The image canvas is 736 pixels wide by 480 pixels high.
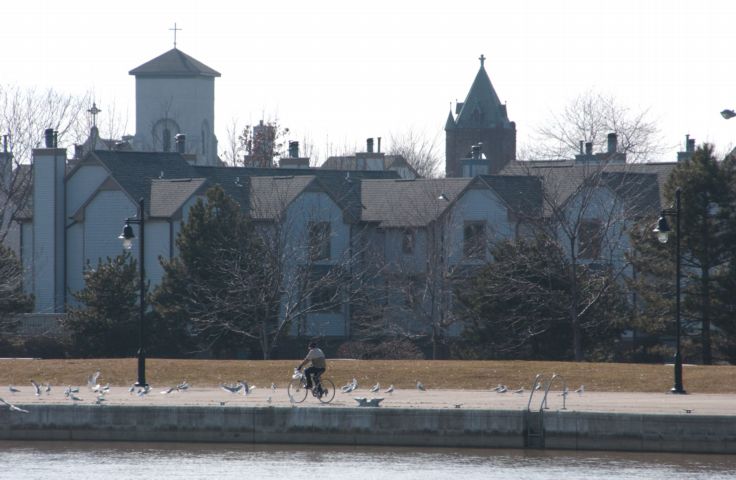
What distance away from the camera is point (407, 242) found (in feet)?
201

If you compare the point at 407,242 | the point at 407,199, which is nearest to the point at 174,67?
the point at 407,199

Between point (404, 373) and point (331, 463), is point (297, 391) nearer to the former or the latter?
point (331, 463)

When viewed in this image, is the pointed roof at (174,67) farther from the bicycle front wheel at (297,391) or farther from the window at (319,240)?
the bicycle front wheel at (297,391)

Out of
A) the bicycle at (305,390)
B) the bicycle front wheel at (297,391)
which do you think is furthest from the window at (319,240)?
the bicycle at (305,390)

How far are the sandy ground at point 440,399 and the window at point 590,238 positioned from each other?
695 inches

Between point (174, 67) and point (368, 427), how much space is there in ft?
246

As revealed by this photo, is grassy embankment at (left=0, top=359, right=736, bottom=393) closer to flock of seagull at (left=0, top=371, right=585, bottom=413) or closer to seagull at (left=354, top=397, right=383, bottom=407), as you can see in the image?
flock of seagull at (left=0, top=371, right=585, bottom=413)

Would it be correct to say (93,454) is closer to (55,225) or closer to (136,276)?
(136,276)

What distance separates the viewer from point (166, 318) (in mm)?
52938

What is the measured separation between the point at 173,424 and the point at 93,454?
74.8 inches

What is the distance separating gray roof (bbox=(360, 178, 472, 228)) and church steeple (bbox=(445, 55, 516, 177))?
67.0m

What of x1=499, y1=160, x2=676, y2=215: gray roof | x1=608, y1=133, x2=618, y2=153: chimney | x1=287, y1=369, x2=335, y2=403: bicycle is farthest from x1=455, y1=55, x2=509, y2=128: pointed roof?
x1=287, y1=369, x2=335, y2=403: bicycle

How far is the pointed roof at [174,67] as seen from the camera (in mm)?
102625

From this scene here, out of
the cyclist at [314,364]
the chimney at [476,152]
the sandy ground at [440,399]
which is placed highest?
the chimney at [476,152]
